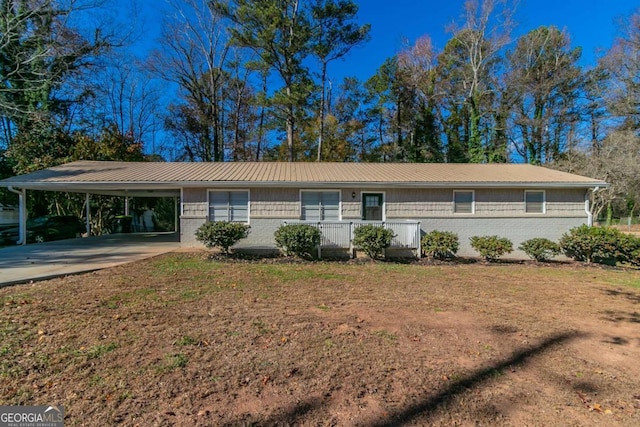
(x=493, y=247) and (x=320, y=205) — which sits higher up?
(x=320, y=205)

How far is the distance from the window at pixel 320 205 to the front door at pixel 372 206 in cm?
103

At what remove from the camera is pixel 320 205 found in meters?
11.5

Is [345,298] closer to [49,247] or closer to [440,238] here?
[440,238]

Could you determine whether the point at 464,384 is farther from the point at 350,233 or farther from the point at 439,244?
the point at 439,244

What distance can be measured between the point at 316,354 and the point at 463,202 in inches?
398

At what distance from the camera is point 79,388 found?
2.71 m

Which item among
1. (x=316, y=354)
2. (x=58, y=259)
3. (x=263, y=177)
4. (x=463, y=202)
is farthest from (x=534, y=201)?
(x=58, y=259)

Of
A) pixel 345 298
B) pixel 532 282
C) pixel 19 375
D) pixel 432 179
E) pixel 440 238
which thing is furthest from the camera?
pixel 432 179

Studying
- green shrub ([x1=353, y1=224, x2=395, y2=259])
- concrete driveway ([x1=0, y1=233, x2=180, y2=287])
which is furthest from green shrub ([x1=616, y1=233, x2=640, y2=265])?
concrete driveway ([x1=0, y1=233, x2=180, y2=287])

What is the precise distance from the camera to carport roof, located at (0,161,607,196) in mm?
10844

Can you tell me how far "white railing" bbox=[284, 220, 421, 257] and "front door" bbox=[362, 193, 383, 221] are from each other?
127cm

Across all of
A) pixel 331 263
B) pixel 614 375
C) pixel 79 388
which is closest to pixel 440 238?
pixel 331 263

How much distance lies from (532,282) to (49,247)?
47.8 ft

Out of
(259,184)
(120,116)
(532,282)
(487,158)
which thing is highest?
(120,116)
